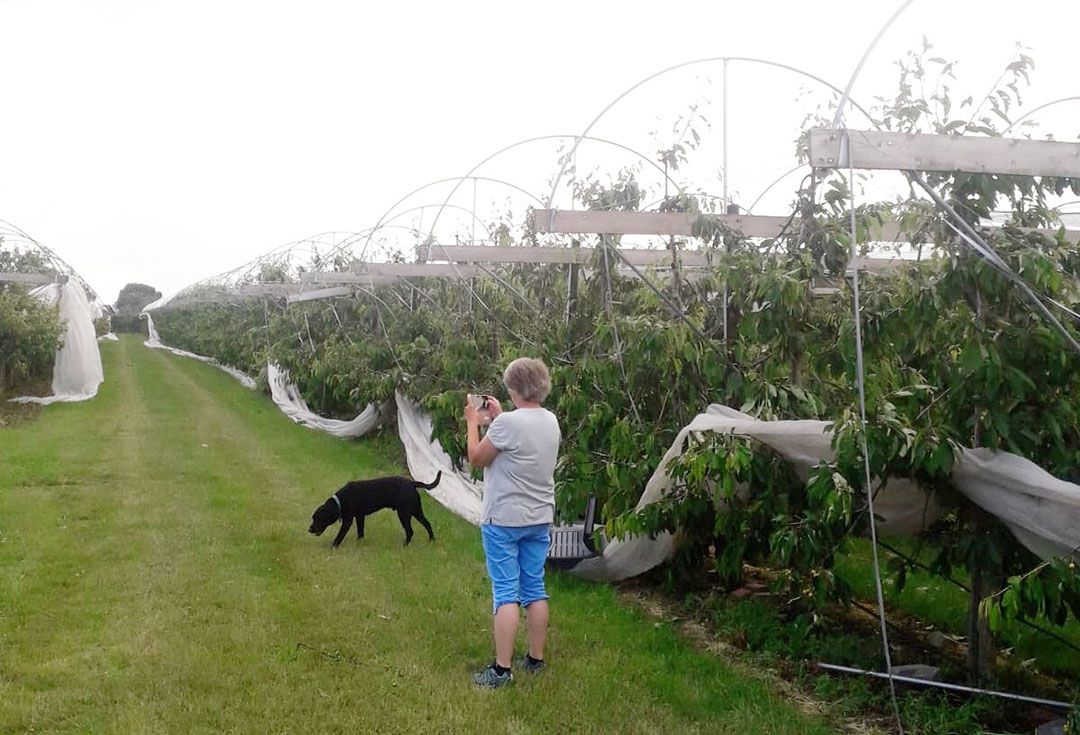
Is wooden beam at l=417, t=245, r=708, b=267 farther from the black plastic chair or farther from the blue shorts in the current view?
the blue shorts

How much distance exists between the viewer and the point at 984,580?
3885 mm

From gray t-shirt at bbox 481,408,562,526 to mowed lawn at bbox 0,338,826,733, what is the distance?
73 cm

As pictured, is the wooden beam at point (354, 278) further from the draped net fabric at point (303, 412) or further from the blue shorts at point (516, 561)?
the blue shorts at point (516, 561)

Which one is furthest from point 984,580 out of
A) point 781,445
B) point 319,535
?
point 319,535

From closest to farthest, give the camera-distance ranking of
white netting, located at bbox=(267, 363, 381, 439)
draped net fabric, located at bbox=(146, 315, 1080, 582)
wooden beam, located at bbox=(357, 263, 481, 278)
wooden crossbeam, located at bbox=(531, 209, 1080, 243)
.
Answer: draped net fabric, located at bbox=(146, 315, 1080, 582)
wooden crossbeam, located at bbox=(531, 209, 1080, 243)
wooden beam, located at bbox=(357, 263, 481, 278)
white netting, located at bbox=(267, 363, 381, 439)

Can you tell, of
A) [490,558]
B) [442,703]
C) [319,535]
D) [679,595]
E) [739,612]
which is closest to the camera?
[442,703]

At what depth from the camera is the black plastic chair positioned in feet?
18.7

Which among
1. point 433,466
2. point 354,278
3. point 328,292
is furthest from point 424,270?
point 328,292

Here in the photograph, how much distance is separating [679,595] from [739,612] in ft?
1.89

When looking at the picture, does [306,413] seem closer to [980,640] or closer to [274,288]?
[274,288]

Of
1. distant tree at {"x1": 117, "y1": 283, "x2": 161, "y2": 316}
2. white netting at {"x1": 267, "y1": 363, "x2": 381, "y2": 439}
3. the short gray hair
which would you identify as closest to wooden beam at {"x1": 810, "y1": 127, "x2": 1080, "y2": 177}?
the short gray hair

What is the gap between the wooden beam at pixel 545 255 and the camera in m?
6.69

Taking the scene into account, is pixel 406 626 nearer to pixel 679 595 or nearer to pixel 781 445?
pixel 679 595

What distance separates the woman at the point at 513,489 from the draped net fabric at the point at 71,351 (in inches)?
576
